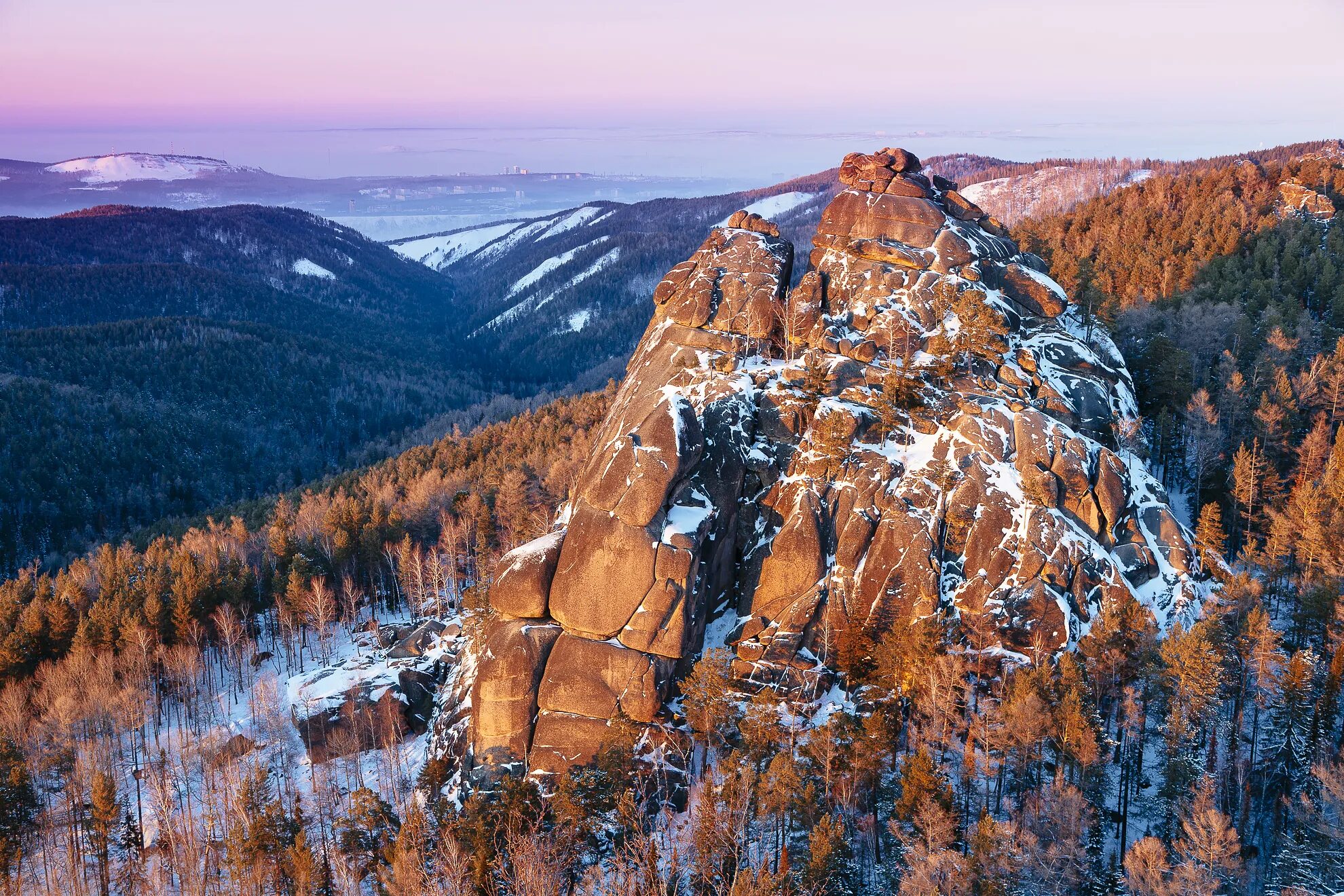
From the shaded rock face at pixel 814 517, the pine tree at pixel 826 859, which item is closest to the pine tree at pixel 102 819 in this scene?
the shaded rock face at pixel 814 517

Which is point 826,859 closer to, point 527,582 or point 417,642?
point 527,582

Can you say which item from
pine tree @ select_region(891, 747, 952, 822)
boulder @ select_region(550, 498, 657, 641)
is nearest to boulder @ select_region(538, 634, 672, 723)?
boulder @ select_region(550, 498, 657, 641)

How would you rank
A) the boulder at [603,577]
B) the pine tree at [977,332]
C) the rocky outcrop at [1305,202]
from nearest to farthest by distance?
the boulder at [603,577], the pine tree at [977,332], the rocky outcrop at [1305,202]

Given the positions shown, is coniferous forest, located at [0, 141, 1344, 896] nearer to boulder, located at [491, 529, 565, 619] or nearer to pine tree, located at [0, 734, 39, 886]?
pine tree, located at [0, 734, 39, 886]

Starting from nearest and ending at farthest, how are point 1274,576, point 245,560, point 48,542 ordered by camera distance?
point 1274,576 → point 245,560 → point 48,542

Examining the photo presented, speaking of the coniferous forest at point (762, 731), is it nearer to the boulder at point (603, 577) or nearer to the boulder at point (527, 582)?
the boulder at point (603, 577)

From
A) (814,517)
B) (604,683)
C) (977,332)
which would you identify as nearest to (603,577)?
(604,683)

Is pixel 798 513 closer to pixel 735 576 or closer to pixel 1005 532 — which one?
pixel 735 576

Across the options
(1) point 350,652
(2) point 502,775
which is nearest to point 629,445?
(2) point 502,775
